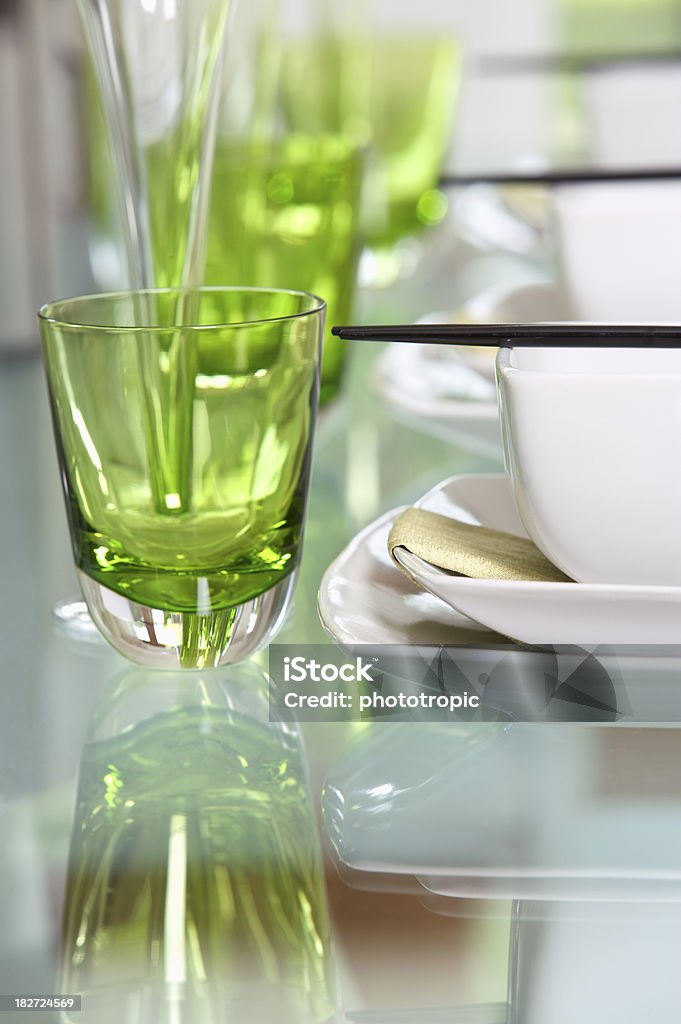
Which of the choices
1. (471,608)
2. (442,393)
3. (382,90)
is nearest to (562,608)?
(471,608)

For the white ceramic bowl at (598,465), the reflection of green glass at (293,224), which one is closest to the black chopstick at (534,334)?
the white ceramic bowl at (598,465)

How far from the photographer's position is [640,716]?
0.92 feet

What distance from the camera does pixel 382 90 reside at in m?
0.99

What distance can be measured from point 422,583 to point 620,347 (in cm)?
7

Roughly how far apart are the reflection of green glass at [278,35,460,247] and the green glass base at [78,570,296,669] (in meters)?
0.69

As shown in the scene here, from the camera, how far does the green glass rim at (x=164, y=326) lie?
29 centimetres

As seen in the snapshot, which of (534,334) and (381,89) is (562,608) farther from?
(381,89)

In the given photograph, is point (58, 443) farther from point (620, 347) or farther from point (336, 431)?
point (336, 431)

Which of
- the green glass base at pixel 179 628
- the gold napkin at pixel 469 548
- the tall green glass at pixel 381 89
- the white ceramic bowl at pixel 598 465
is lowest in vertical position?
the green glass base at pixel 179 628

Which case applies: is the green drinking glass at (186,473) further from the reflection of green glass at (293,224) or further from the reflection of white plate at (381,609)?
the reflection of green glass at (293,224)

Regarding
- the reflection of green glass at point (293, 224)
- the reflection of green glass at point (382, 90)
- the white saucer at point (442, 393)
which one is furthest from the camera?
the reflection of green glass at point (382, 90)

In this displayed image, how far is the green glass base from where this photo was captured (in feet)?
0.99

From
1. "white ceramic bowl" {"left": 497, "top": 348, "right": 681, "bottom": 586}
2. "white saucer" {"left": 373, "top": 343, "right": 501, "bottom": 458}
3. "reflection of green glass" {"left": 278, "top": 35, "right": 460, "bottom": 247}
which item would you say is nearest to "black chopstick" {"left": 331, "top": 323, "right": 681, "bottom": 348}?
"white ceramic bowl" {"left": 497, "top": 348, "right": 681, "bottom": 586}

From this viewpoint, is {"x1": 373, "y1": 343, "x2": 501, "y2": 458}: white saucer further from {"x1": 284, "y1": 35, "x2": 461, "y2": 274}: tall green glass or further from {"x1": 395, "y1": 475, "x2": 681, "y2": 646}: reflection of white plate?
{"x1": 284, "y1": 35, "x2": 461, "y2": 274}: tall green glass
